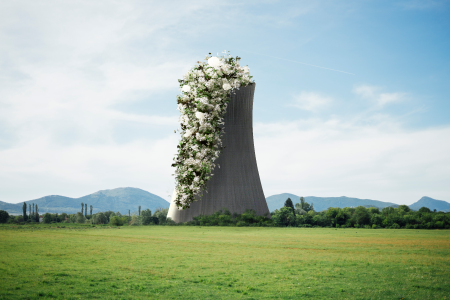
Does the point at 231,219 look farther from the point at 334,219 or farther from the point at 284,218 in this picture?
the point at 334,219

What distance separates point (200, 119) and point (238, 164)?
3520 centimetres

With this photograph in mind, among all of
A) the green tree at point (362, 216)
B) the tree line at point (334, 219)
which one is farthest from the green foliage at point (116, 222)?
the green tree at point (362, 216)

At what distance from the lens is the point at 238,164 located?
42844 mm

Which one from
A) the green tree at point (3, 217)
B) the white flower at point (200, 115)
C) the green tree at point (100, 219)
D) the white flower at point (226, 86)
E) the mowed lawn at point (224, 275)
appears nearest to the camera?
the white flower at point (200, 115)

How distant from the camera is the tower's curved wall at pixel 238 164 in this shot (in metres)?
43.0

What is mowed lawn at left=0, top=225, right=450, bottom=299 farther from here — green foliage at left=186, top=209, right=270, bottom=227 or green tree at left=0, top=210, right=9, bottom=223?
green tree at left=0, top=210, right=9, bottom=223

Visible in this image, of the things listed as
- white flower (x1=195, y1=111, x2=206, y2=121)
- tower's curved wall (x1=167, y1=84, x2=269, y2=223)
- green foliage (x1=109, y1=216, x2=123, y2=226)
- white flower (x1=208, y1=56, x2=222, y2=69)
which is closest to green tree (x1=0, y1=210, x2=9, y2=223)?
green foliage (x1=109, y1=216, x2=123, y2=226)

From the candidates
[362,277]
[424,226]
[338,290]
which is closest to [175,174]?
[338,290]

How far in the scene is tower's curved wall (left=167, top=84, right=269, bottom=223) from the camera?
4297 centimetres

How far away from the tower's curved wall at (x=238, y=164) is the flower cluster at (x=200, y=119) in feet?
112

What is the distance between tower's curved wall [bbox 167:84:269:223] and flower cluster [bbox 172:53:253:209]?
34.2 meters

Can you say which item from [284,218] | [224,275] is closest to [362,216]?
[284,218]

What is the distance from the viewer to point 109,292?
419 inches

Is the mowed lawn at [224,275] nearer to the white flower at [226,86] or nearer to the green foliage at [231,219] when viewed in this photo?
the white flower at [226,86]
